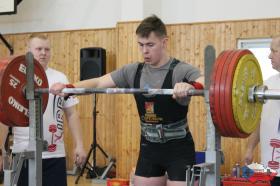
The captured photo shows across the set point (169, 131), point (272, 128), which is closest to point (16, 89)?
point (169, 131)

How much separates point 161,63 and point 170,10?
16.7 feet

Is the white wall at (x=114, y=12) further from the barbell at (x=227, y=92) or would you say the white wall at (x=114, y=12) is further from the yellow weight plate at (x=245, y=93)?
the yellow weight plate at (x=245, y=93)

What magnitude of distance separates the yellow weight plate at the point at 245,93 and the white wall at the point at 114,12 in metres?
5.13

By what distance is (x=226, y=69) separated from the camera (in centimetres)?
214

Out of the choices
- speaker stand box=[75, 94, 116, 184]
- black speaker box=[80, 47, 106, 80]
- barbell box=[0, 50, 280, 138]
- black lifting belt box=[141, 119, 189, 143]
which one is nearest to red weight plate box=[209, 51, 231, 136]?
barbell box=[0, 50, 280, 138]

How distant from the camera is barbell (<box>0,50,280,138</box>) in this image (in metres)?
2.12

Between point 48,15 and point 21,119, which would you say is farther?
point 48,15

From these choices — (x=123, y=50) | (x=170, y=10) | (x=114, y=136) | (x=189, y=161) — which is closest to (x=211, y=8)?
(x=170, y=10)

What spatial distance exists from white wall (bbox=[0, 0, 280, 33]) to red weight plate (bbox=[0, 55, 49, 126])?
4833 millimetres

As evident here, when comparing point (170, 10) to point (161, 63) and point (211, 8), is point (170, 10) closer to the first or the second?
point (211, 8)

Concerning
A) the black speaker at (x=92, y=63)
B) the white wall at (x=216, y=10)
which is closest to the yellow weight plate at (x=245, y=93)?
the white wall at (x=216, y=10)

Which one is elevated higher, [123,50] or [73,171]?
[123,50]

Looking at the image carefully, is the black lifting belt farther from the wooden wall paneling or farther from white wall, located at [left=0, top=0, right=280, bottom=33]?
white wall, located at [left=0, top=0, right=280, bottom=33]

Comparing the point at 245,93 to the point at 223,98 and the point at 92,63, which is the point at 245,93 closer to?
the point at 223,98
